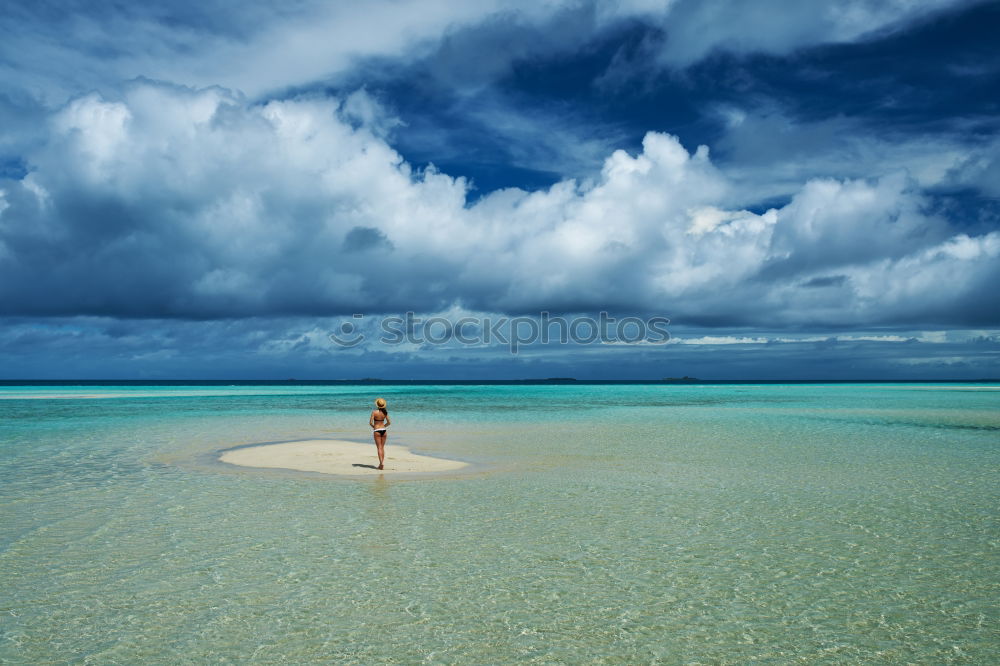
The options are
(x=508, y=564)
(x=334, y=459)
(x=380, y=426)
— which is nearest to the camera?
(x=508, y=564)

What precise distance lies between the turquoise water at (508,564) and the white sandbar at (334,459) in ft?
5.01

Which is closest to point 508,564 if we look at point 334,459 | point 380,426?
point 380,426

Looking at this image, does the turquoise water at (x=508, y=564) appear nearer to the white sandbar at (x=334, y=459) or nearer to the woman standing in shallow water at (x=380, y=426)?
the white sandbar at (x=334, y=459)

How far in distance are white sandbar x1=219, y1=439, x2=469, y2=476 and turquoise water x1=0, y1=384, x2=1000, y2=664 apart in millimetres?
1527

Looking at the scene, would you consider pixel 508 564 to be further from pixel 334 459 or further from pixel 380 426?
pixel 334 459

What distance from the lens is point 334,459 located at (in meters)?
23.2

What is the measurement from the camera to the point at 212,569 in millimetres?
10117

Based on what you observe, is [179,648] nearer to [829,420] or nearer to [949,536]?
[949,536]

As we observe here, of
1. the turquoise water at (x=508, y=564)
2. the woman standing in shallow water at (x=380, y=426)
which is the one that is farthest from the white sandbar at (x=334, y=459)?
the turquoise water at (x=508, y=564)

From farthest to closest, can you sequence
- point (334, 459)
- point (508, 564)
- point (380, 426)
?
point (334, 459) < point (380, 426) < point (508, 564)

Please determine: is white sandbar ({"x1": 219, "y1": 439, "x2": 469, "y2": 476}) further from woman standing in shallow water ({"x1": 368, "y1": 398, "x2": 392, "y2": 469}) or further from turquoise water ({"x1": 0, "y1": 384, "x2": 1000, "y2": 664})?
turquoise water ({"x1": 0, "y1": 384, "x2": 1000, "y2": 664})

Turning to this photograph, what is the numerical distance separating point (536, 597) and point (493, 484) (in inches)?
351

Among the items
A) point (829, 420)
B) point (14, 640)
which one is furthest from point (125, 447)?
point (829, 420)

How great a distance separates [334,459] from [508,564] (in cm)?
1410
